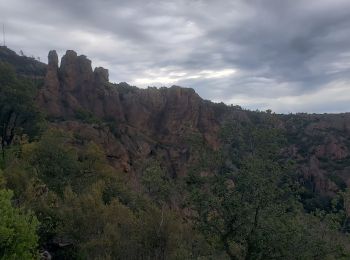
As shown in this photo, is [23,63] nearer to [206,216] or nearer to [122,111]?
[122,111]

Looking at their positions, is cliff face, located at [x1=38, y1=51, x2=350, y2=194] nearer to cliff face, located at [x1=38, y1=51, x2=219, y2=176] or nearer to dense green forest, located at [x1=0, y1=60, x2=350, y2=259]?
cliff face, located at [x1=38, y1=51, x2=219, y2=176]

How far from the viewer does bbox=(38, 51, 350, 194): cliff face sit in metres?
60.0

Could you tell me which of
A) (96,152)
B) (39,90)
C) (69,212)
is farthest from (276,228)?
(39,90)

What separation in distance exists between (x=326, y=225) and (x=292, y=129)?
222 ft

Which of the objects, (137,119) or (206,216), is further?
(137,119)

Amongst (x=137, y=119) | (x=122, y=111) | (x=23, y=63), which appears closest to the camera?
(x=122, y=111)

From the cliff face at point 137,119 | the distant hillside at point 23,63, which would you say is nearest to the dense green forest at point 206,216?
the cliff face at point 137,119

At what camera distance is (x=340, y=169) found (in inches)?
2876

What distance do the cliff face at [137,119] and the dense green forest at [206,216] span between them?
28.8 meters

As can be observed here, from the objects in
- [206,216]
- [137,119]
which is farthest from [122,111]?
[206,216]

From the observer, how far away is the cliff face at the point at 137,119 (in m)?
60.0

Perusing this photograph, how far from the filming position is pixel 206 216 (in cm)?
1514

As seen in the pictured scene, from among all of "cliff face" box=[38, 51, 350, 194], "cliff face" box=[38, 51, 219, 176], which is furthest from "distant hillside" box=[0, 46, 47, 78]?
"cliff face" box=[38, 51, 350, 194]

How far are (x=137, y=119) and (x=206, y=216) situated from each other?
2157 inches
